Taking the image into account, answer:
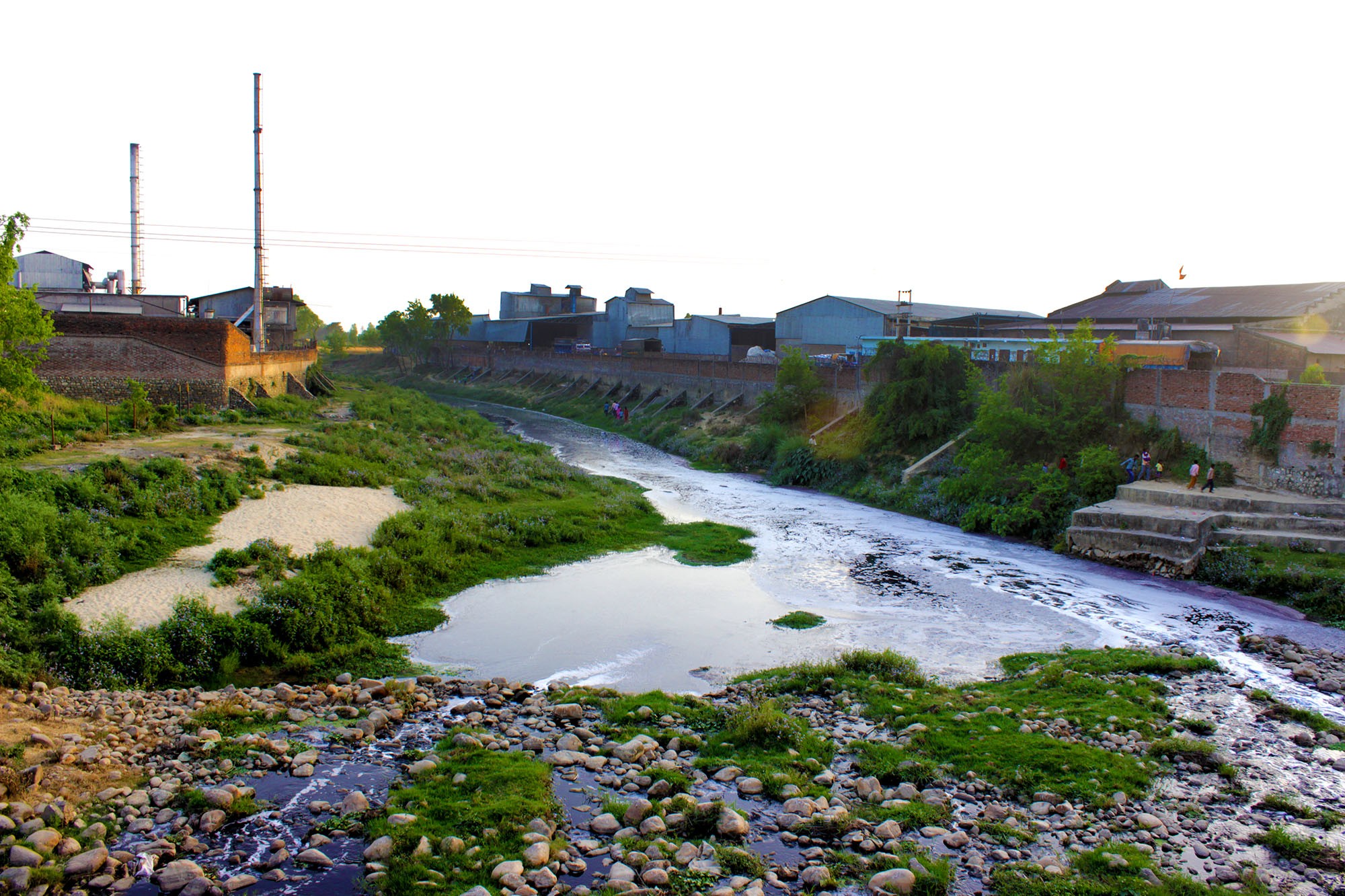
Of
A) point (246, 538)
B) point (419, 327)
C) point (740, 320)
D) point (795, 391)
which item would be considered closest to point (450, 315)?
point (419, 327)

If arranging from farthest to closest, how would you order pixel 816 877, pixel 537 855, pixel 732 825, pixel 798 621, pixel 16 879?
pixel 798 621, pixel 732 825, pixel 537 855, pixel 816 877, pixel 16 879

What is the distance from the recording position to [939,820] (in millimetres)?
8758

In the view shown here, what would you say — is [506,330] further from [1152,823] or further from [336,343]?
[1152,823]

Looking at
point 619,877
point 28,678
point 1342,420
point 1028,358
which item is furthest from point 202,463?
point 1342,420

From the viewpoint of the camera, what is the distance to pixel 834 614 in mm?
16688

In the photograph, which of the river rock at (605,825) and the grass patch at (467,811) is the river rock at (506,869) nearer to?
the grass patch at (467,811)

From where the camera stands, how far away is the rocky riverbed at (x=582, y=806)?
25.3ft

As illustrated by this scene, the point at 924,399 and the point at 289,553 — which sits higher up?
the point at 924,399

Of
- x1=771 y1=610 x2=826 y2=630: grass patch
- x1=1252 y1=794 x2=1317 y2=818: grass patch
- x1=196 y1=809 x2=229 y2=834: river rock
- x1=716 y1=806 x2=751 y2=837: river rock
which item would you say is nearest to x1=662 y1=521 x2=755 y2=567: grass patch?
x1=771 y1=610 x2=826 y2=630: grass patch

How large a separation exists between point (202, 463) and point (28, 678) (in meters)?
10.5

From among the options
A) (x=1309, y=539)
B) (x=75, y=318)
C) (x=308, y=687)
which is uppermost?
(x=75, y=318)

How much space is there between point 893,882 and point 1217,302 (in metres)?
34.4

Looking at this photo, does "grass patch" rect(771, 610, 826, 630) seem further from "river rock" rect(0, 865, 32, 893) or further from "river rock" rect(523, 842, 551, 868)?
"river rock" rect(0, 865, 32, 893)

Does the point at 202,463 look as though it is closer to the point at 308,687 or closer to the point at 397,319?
the point at 308,687
